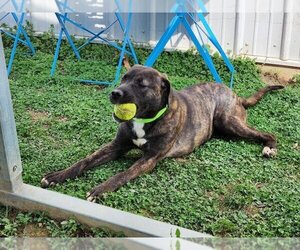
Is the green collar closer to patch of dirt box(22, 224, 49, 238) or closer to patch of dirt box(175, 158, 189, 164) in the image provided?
patch of dirt box(175, 158, 189, 164)

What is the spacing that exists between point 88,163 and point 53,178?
29 cm

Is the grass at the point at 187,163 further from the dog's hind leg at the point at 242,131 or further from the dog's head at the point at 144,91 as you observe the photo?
the dog's head at the point at 144,91

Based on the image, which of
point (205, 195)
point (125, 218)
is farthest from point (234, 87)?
point (125, 218)

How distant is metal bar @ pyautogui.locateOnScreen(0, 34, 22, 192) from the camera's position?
2.59 m

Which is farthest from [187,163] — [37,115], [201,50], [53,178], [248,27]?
[248,27]

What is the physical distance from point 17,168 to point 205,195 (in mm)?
1204

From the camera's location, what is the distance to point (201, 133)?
3676 millimetres

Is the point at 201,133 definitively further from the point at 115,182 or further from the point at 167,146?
the point at 115,182

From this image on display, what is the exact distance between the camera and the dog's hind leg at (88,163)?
121 inches

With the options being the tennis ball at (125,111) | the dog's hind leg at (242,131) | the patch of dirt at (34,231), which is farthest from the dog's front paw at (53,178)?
the dog's hind leg at (242,131)

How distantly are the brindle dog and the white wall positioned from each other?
1.90 meters

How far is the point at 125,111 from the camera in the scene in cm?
303

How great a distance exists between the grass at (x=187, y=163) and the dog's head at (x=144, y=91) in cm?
46

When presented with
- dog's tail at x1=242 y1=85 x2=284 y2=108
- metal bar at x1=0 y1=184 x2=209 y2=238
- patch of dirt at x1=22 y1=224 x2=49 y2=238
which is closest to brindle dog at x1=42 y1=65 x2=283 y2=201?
metal bar at x1=0 y1=184 x2=209 y2=238
